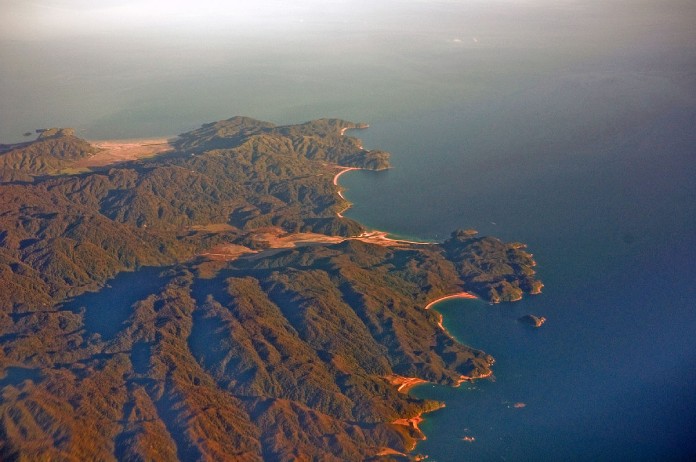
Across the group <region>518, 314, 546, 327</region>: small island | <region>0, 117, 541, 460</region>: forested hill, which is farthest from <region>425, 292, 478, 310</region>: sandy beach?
<region>518, 314, 546, 327</region>: small island

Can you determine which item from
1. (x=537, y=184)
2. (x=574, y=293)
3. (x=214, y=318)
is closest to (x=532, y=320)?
Result: (x=574, y=293)

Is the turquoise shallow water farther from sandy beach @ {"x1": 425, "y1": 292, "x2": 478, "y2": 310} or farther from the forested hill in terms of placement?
the forested hill

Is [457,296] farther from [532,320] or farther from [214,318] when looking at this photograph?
[214,318]

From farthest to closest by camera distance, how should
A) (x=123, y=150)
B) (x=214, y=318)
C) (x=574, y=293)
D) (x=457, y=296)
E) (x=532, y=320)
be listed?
(x=123, y=150) < (x=457, y=296) < (x=574, y=293) < (x=532, y=320) < (x=214, y=318)

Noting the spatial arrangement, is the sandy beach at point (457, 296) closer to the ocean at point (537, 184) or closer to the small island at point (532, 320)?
the ocean at point (537, 184)

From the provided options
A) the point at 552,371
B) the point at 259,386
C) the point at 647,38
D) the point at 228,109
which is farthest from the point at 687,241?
the point at 647,38

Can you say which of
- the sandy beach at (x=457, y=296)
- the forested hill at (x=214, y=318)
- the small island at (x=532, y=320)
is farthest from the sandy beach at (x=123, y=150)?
the small island at (x=532, y=320)
